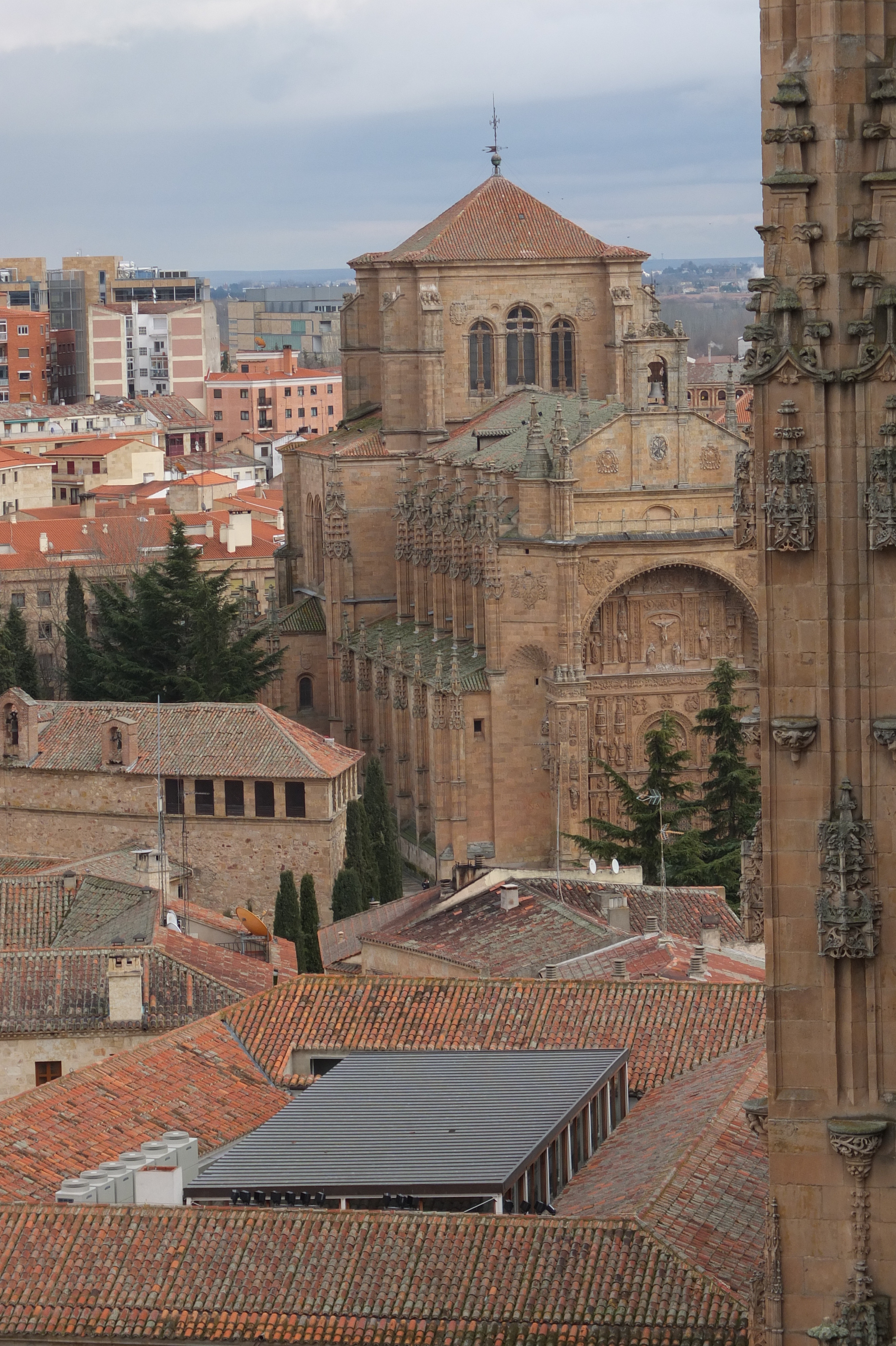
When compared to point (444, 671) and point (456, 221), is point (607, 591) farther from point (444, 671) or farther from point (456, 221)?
point (456, 221)

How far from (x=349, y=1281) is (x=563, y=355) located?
244 feet

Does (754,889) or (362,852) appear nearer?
(754,889)

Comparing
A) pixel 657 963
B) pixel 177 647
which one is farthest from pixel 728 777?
pixel 657 963

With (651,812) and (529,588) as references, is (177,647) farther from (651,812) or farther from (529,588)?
(651,812)

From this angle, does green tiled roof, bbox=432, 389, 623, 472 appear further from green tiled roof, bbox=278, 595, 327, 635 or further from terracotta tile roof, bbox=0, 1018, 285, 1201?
terracotta tile roof, bbox=0, 1018, 285, 1201

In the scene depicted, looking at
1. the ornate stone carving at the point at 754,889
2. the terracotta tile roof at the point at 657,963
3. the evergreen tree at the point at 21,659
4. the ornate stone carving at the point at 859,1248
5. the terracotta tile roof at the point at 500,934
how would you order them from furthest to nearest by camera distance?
the evergreen tree at the point at 21,659, the terracotta tile roof at the point at 500,934, the terracotta tile roof at the point at 657,963, the ornate stone carving at the point at 754,889, the ornate stone carving at the point at 859,1248

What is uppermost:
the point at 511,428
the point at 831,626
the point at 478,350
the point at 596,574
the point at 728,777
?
the point at 478,350

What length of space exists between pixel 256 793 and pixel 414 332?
3477 cm

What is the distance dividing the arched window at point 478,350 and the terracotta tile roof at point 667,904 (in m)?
43.2

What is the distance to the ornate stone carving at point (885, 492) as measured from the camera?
69.3ft

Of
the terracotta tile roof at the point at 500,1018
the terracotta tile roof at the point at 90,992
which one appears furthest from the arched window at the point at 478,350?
the terracotta tile roof at the point at 500,1018

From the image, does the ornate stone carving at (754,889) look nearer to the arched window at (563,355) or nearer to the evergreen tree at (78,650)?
the evergreen tree at (78,650)

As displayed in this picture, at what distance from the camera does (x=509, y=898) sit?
5344 centimetres

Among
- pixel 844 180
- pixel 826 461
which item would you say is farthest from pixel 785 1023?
pixel 844 180
